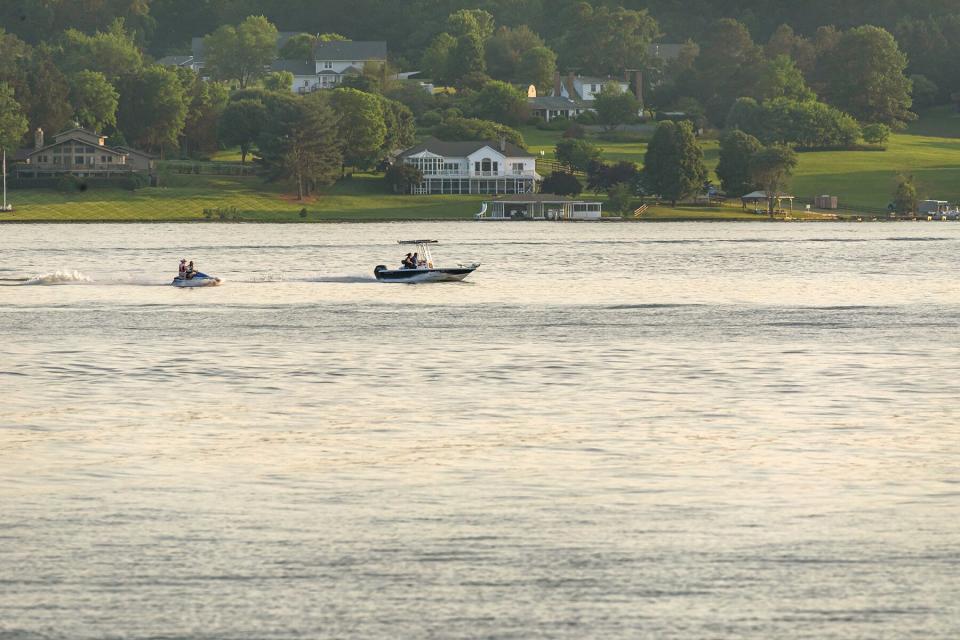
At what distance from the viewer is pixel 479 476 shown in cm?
3806

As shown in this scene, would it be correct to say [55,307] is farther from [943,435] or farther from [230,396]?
[943,435]

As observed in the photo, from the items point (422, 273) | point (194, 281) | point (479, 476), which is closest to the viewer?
point (479, 476)

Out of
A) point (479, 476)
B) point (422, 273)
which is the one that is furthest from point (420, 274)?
point (479, 476)

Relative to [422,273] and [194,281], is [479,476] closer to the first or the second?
[194,281]

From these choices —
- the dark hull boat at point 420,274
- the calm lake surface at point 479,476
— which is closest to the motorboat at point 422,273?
the dark hull boat at point 420,274

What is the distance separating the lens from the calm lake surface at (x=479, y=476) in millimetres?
27500

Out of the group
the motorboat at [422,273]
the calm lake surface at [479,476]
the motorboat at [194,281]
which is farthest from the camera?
the motorboat at [422,273]

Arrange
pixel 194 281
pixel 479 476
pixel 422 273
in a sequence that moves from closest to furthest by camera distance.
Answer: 1. pixel 479 476
2. pixel 194 281
3. pixel 422 273

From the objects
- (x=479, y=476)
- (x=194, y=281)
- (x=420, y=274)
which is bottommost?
(x=479, y=476)

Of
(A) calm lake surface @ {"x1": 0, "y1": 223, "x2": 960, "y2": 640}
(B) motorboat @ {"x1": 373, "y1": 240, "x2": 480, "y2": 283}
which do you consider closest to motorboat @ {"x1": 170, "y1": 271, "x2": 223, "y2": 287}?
(B) motorboat @ {"x1": 373, "y1": 240, "x2": 480, "y2": 283}

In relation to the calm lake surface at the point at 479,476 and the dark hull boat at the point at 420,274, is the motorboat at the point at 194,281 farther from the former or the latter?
the calm lake surface at the point at 479,476

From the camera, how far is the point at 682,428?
45.3 meters

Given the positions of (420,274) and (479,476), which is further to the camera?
(420,274)

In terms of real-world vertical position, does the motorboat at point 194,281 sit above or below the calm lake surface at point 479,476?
above
